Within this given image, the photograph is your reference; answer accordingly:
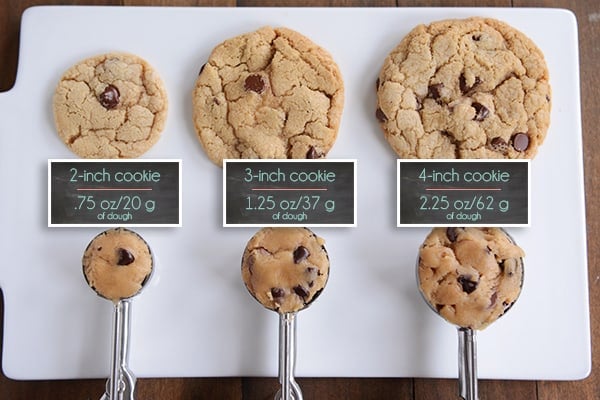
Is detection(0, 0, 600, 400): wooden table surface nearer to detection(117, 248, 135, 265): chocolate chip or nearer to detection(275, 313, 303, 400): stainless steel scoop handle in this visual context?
detection(275, 313, 303, 400): stainless steel scoop handle

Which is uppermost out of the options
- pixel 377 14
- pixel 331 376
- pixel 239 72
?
pixel 377 14

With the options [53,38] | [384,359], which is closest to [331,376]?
[384,359]

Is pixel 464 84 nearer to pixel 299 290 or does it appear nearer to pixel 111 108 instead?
pixel 299 290

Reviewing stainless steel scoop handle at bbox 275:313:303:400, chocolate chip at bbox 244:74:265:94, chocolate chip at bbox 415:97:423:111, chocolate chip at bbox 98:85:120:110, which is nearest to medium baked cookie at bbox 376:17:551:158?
chocolate chip at bbox 415:97:423:111

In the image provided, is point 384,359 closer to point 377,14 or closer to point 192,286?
point 192,286

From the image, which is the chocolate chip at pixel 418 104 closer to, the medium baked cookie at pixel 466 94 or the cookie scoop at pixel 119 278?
the medium baked cookie at pixel 466 94

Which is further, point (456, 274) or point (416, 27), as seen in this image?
point (416, 27)
